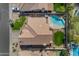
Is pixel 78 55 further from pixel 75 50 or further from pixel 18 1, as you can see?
pixel 18 1

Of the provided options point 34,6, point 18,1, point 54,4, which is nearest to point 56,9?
point 54,4

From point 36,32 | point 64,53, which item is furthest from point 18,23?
point 64,53

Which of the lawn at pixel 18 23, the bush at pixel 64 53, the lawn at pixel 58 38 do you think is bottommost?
the bush at pixel 64 53

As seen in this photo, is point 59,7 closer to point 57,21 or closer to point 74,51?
point 57,21

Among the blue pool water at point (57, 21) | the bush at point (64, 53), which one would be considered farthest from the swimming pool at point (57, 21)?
the bush at point (64, 53)

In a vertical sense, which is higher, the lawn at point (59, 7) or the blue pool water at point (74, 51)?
the lawn at point (59, 7)

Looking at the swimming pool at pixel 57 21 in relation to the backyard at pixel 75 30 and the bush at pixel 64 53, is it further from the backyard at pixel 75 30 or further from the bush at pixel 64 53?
the bush at pixel 64 53
